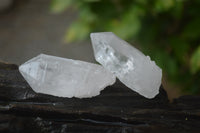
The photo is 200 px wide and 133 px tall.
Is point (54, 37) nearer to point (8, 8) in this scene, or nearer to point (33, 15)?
point (33, 15)

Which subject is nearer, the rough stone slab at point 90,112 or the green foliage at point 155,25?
the rough stone slab at point 90,112

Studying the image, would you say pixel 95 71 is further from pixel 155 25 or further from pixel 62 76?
pixel 155 25

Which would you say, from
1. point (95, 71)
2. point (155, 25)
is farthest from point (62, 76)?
point (155, 25)

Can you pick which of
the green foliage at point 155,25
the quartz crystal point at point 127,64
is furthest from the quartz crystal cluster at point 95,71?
the green foliage at point 155,25

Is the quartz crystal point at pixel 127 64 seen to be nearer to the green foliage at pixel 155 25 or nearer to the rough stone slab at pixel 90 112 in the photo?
the rough stone slab at pixel 90 112

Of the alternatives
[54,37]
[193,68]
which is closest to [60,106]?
[193,68]

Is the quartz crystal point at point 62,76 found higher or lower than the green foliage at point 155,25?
higher

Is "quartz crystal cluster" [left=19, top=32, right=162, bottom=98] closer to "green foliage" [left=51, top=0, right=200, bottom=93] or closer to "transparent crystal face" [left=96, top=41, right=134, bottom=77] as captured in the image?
"transparent crystal face" [left=96, top=41, right=134, bottom=77]

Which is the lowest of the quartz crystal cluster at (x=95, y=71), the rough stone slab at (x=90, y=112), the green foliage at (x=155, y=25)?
the green foliage at (x=155, y=25)

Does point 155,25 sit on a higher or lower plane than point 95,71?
lower
